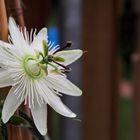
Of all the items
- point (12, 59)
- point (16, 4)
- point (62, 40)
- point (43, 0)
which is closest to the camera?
point (12, 59)

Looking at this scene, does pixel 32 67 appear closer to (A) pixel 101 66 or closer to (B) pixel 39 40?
(B) pixel 39 40

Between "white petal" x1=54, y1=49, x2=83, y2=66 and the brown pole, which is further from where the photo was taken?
the brown pole

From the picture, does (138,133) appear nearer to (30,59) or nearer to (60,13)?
(60,13)

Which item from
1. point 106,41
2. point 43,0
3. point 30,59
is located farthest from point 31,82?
point 43,0

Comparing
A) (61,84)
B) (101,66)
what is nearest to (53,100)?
→ (61,84)

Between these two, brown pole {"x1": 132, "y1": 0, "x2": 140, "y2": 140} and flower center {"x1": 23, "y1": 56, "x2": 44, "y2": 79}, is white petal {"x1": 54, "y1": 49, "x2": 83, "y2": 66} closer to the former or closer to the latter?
flower center {"x1": 23, "y1": 56, "x2": 44, "y2": 79}

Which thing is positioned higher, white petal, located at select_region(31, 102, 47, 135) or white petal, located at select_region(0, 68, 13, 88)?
white petal, located at select_region(0, 68, 13, 88)

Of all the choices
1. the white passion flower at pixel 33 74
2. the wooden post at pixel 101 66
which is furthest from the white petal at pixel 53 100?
the wooden post at pixel 101 66

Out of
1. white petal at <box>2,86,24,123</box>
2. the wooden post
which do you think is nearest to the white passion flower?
white petal at <box>2,86,24,123</box>
